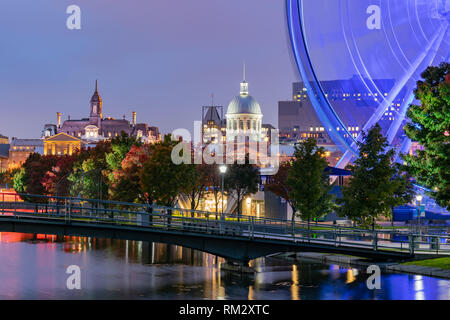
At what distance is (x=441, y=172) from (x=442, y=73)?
6.49 m

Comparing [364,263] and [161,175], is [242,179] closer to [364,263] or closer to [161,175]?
[161,175]

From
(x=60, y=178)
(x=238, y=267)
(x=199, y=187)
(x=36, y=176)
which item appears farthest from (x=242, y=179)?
(x=36, y=176)

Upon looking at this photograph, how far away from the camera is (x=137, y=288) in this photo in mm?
37344

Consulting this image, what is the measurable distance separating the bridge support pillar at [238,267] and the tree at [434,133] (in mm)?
11169

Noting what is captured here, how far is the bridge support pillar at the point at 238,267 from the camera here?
143 feet

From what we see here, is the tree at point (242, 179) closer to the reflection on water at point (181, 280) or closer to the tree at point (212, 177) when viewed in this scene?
the tree at point (212, 177)

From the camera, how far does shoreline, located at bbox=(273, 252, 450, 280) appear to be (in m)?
40.6

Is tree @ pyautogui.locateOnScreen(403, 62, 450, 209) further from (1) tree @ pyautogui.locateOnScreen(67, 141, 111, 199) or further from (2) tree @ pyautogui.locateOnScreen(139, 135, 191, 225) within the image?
(1) tree @ pyautogui.locateOnScreen(67, 141, 111, 199)

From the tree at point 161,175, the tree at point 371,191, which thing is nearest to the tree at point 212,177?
the tree at point 161,175

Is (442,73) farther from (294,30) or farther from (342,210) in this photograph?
(294,30)

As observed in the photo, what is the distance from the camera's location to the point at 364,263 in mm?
47281
